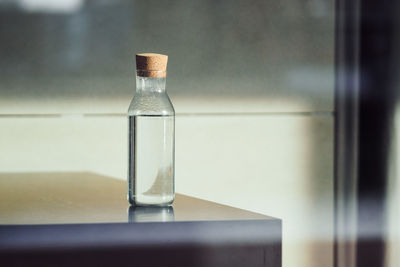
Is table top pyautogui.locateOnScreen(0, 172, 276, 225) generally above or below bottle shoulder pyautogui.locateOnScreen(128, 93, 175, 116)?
below

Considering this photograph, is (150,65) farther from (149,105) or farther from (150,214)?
(150,214)

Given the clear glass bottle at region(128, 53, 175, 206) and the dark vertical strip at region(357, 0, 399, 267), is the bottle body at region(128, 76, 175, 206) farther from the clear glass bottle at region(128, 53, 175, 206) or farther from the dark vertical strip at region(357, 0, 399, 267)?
the dark vertical strip at region(357, 0, 399, 267)

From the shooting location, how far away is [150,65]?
84 cm

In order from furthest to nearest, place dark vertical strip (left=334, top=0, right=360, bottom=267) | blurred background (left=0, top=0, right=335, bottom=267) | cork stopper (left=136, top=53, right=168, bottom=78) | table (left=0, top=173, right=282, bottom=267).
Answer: dark vertical strip (left=334, top=0, right=360, bottom=267), blurred background (left=0, top=0, right=335, bottom=267), cork stopper (left=136, top=53, right=168, bottom=78), table (left=0, top=173, right=282, bottom=267)

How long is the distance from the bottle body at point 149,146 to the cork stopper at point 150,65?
1cm

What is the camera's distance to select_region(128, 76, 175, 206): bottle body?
850 millimetres

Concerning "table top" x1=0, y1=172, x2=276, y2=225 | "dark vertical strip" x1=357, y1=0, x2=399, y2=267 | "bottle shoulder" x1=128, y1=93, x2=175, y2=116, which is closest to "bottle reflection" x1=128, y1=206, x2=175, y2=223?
"table top" x1=0, y1=172, x2=276, y2=225

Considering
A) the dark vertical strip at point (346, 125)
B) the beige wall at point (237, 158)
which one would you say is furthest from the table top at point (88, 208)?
the dark vertical strip at point (346, 125)

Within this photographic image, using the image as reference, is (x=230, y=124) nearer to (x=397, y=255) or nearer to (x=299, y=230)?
(x=299, y=230)

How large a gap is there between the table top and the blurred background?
0.55 m

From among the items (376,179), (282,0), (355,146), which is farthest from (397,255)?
(282,0)

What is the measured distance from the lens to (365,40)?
5.99 ft

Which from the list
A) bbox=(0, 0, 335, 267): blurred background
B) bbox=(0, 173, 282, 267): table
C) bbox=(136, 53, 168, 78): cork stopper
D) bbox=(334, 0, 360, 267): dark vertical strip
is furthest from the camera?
bbox=(334, 0, 360, 267): dark vertical strip

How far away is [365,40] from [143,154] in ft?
3.94
